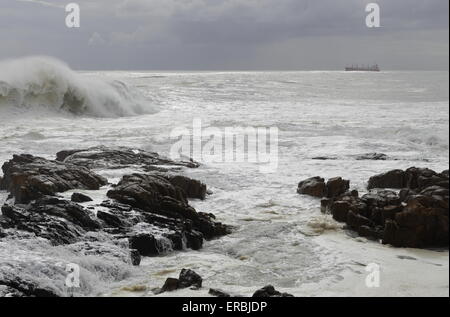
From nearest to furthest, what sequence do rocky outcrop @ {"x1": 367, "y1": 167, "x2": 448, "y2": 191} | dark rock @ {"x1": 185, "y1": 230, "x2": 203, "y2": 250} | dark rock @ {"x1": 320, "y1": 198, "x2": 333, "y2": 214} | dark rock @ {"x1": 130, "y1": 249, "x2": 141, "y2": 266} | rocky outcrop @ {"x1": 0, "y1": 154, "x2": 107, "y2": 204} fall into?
dark rock @ {"x1": 130, "y1": 249, "x2": 141, "y2": 266}
dark rock @ {"x1": 185, "y1": 230, "x2": 203, "y2": 250}
rocky outcrop @ {"x1": 0, "y1": 154, "x2": 107, "y2": 204}
dark rock @ {"x1": 320, "y1": 198, "x2": 333, "y2": 214}
rocky outcrop @ {"x1": 367, "y1": 167, "x2": 448, "y2": 191}

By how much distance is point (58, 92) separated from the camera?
27938 millimetres

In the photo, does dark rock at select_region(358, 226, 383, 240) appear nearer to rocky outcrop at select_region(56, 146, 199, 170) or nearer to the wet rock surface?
the wet rock surface

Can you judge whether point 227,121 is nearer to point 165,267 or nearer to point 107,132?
point 107,132

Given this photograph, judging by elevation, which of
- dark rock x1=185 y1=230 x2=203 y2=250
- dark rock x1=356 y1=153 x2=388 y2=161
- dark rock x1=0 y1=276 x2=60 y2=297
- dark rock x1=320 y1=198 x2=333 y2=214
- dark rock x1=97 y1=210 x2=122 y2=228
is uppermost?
dark rock x1=356 y1=153 x2=388 y2=161

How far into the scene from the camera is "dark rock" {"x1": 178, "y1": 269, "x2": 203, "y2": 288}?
4.96 m

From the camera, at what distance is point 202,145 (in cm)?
1583

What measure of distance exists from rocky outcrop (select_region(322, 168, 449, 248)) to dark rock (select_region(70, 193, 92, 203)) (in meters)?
3.50

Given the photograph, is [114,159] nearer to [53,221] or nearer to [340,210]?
[53,221]

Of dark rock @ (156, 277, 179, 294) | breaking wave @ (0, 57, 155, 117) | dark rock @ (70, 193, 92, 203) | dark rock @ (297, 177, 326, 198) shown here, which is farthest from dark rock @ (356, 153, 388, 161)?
breaking wave @ (0, 57, 155, 117)

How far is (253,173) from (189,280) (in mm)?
6570

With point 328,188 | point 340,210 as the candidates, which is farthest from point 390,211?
point 328,188
